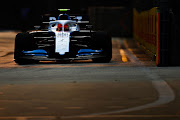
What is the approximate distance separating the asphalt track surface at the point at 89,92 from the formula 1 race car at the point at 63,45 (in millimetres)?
325

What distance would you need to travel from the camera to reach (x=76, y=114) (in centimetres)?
793

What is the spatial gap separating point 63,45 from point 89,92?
18.2 ft

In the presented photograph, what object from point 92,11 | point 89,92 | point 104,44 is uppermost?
point 92,11

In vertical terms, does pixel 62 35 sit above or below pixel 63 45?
above

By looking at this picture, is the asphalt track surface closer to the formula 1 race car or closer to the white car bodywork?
the formula 1 race car

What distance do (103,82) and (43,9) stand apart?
52.3 m

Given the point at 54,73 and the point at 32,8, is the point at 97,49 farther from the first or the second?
the point at 32,8

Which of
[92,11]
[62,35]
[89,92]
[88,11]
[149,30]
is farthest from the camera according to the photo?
[88,11]

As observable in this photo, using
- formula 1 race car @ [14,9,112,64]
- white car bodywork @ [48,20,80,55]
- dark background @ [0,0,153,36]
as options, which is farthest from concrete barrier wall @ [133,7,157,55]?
dark background @ [0,0,153,36]

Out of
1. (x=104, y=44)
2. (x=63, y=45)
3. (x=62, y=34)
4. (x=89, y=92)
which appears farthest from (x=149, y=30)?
(x=89, y=92)

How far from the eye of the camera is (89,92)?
10.2 meters

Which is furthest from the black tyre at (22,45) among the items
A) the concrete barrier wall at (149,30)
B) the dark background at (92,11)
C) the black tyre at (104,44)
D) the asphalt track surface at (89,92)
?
the dark background at (92,11)

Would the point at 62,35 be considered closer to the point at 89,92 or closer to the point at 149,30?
the point at 89,92

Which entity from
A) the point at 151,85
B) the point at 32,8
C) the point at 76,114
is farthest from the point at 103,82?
the point at 32,8
